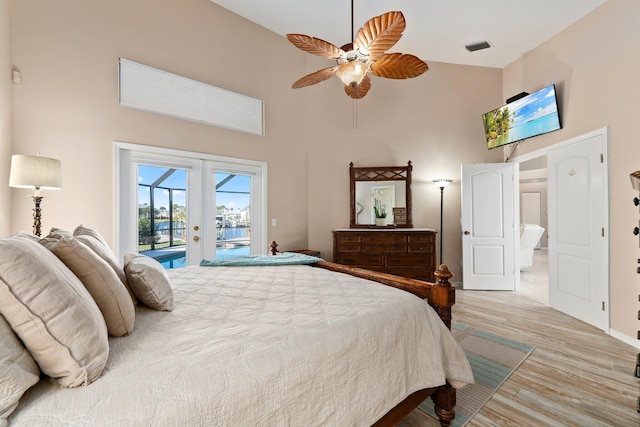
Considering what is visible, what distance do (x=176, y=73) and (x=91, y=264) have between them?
9.84 ft

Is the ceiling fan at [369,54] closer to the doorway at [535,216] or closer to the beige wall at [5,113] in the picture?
the beige wall at [5,113]

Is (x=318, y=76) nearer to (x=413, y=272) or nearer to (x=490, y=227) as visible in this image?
(x=413, y=272)

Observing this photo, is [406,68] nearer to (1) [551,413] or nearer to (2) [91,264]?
(2) [91,264]

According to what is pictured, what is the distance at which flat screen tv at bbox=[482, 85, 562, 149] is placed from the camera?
3547 mm

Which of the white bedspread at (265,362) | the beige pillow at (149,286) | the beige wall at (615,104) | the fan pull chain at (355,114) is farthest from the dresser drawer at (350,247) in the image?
the beige pillow at (149,286)

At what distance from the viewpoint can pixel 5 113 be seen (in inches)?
90.9

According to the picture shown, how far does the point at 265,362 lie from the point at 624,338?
11.8 feet

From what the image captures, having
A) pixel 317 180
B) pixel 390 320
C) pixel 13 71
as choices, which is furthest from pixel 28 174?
pixel 317 180

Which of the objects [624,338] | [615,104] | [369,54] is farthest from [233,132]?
[624,338]

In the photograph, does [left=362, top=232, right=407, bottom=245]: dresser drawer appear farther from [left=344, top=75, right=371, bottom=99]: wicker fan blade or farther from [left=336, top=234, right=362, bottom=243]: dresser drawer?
[left=344, top=75, right=371, bottom=99]: wicker fan blade

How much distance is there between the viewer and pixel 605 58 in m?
2.95

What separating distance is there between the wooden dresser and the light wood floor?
965mm

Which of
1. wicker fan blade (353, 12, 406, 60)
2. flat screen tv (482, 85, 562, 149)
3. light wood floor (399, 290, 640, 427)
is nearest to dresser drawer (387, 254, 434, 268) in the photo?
light wood floor (399, 290, 640, 427)

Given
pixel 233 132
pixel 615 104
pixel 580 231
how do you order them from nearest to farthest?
pixel 615 104, pixel 580 231, pixel 233 132
